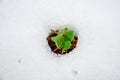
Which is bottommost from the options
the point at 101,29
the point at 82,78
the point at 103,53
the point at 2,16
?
the point at 82,78

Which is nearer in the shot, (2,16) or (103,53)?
(103,53)

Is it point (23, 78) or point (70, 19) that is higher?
point (70, 19)

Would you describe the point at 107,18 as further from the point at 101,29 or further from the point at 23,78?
the point at 23,78

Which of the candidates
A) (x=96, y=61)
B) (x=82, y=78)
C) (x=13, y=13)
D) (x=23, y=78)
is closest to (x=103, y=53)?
(x=96, y=61)
